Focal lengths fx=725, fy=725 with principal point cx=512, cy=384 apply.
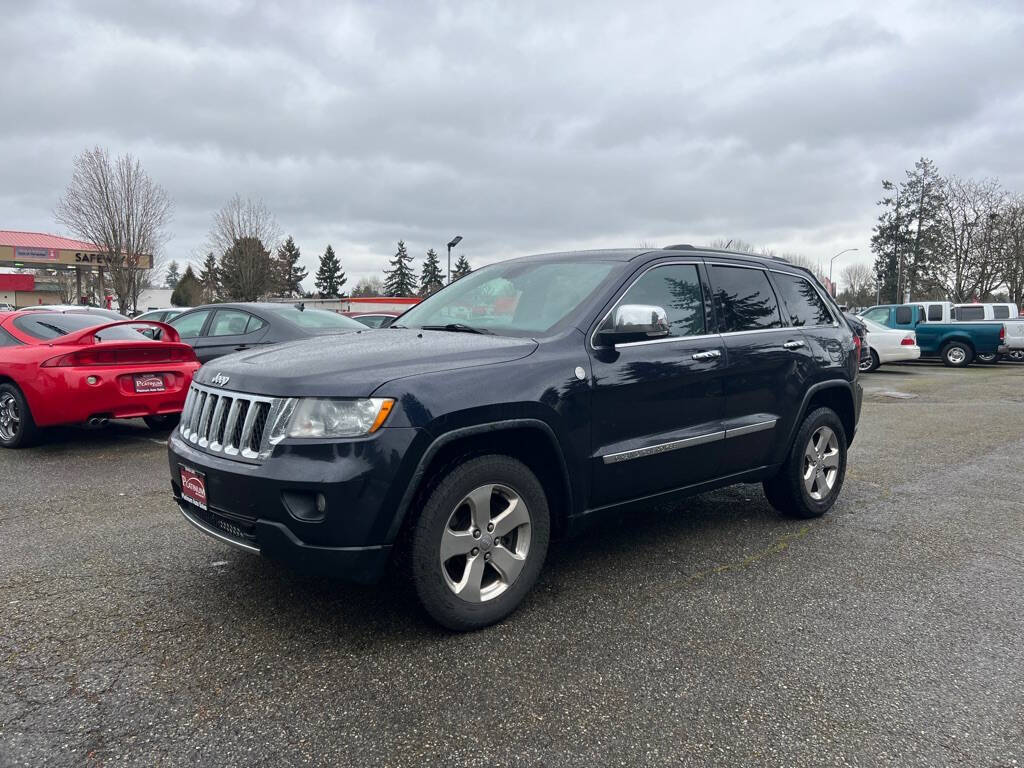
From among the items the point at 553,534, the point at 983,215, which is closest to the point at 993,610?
the point at 553,534

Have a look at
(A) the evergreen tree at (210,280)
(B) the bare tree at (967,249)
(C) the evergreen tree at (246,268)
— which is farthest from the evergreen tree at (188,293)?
(B) the bare tree at (967,249)

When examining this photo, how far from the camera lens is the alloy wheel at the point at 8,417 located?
6941 millimetres

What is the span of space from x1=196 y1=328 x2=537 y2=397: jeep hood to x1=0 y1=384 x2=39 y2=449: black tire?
446 centimetres

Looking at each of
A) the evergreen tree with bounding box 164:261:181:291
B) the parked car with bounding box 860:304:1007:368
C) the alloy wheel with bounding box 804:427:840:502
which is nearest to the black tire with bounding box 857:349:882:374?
the parked car with bounding box 860:304:1007:368

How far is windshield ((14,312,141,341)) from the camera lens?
7.14 metres

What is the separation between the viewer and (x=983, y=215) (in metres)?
45.9

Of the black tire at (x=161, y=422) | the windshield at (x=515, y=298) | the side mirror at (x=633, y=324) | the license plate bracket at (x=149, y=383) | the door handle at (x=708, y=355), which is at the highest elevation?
the windshield at (x=515, y=298)

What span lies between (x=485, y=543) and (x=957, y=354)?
21.7 meters

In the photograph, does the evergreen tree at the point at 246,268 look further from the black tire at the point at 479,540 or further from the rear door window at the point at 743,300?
the black tire at the point at 479,540

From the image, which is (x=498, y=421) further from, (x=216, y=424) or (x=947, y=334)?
(x=947, y=334)

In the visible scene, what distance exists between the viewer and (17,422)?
6910 millimetres

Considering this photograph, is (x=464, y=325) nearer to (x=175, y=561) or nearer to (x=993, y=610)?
(x=175, y=561)

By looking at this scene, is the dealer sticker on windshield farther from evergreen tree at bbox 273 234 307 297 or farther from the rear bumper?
evergreen tree at bbox 273 234 307 297

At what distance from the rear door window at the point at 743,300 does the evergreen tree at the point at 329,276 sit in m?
82.9
